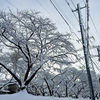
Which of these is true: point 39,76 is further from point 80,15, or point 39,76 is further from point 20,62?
point 80,15

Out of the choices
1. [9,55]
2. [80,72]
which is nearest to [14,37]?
[9,55]

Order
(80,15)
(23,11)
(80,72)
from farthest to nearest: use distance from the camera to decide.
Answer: (80,72) < (23,11) < (80,15)

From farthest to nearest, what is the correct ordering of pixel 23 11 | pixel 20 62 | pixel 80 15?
1. pixel 20 62
2. pixel 23 11
3. pixel 80 15

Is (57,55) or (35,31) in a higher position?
(35,31)

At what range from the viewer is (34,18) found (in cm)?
1673

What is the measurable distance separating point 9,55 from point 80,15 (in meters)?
12.6

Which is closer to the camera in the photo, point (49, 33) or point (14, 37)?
point (14, 37)

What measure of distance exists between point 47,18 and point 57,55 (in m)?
4.26

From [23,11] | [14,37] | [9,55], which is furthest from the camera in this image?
[9,55]

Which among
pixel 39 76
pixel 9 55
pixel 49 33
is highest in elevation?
pixel 49 33

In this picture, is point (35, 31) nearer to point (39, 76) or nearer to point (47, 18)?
point (47, 18)

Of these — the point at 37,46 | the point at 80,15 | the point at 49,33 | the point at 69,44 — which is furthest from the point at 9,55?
the point at 80,15

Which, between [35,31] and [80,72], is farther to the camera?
[80,72]

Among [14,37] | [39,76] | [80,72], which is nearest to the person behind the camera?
[14,37]
